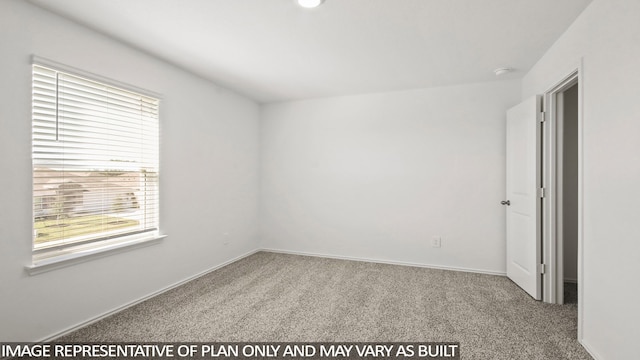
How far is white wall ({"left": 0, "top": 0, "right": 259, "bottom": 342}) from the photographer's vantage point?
1883 millimetres

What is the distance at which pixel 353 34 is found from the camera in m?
2.42

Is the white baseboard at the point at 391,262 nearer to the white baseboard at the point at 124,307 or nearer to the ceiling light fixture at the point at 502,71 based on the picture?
the white baseboard at the point at 124,307

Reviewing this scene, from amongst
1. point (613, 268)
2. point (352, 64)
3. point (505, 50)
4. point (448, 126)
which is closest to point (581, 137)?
point (613, 268)

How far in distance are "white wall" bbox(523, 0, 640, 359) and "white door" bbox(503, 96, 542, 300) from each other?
0.82 meters

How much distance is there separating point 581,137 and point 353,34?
1.92 meters

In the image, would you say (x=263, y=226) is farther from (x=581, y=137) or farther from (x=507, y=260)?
(x=581, y=137)

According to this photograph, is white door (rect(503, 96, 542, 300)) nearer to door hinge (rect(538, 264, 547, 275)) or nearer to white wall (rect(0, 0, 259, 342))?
door hinge (rect(538, 264, 547, 275))

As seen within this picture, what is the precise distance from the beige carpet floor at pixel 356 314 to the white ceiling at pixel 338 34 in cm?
245

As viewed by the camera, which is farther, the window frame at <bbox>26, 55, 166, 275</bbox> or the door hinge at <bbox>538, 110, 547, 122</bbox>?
the door hinge at <bbox>538, 110, 547, 122</bbox>


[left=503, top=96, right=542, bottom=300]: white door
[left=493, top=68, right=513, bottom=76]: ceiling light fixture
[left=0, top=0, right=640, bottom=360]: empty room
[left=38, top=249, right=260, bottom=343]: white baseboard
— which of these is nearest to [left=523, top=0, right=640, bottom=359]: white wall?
[left=0, top=0, right=640, bottom=360]: empty room

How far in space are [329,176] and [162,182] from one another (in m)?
2.30

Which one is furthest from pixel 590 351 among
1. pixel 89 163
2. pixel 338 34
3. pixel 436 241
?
pixel 89 163

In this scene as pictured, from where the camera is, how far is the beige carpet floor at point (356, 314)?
2.12 m

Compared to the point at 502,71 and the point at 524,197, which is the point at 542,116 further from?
the point at 524,197
